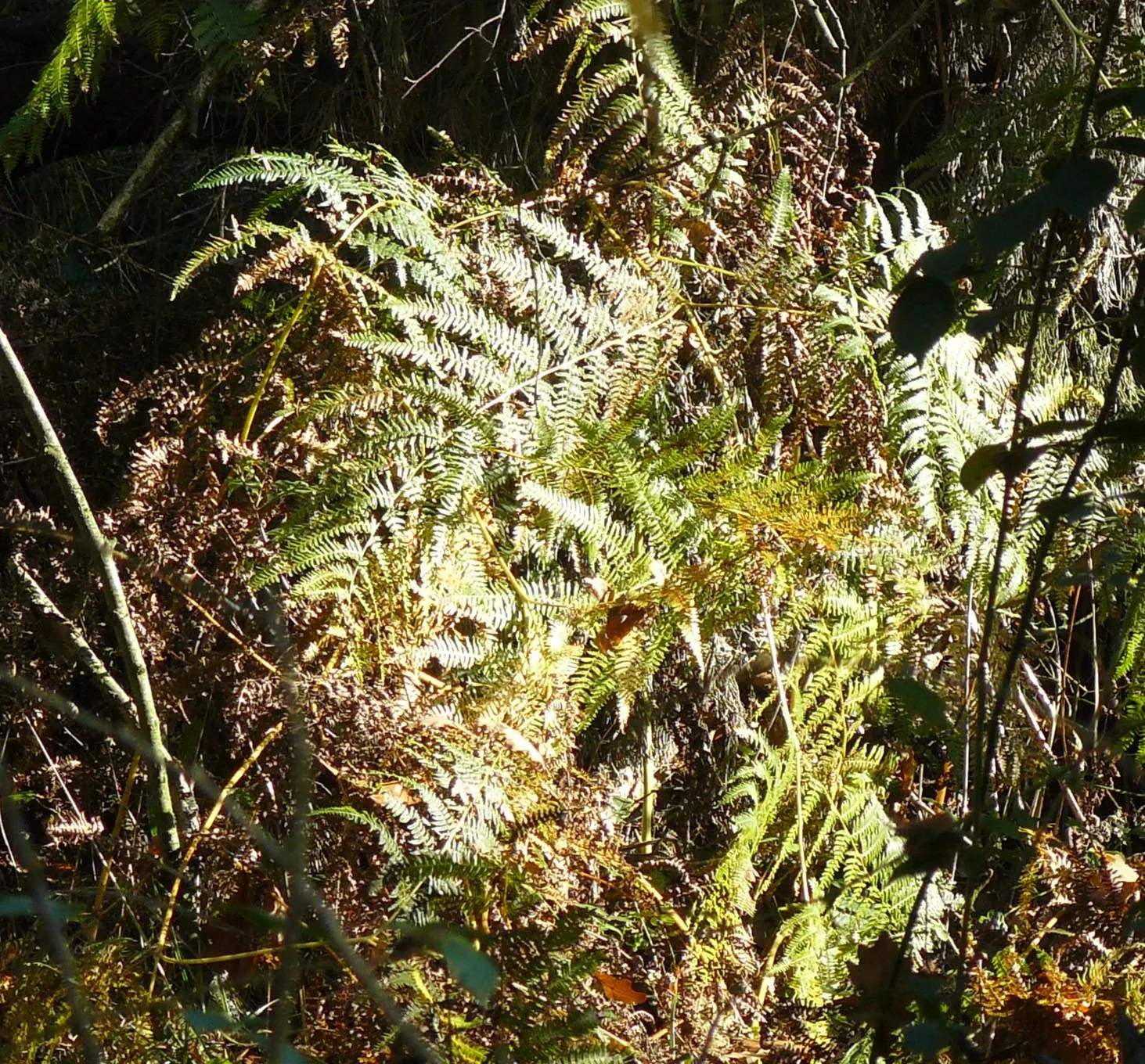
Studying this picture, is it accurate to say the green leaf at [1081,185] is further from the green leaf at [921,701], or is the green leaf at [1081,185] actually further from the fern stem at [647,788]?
the fern stem at [647,788]

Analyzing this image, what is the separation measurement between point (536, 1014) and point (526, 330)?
139 centimetres

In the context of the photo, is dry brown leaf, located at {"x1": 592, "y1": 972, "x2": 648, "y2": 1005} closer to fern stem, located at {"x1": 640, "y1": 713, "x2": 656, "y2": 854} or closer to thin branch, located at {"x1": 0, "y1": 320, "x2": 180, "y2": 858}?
fern stem, located at {"x1": 640, "y1": 713, "x2": 656, "y2": 854}

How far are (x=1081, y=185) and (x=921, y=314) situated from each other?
0.64ft

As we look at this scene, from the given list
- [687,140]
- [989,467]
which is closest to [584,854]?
[989,467]

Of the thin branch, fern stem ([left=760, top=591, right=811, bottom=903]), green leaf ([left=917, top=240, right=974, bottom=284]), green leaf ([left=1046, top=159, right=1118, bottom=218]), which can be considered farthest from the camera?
fern stem ([left=760, top=591, right=811, bottom=903])

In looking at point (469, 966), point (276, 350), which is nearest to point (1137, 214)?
point (469, 966)

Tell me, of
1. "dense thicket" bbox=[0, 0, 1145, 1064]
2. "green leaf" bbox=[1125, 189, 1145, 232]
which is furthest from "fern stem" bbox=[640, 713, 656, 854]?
"green leaf" bbox=[1125, 189, 1145, 232]

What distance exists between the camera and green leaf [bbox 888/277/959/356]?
1295 mm

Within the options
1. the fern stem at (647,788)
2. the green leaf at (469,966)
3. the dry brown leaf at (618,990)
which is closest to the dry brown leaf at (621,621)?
the fern stem at (647,788)

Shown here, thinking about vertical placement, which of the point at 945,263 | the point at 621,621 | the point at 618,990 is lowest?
the point at 618,990

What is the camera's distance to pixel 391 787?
200 centimetres

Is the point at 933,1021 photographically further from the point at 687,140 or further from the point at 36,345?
the point at 36,345

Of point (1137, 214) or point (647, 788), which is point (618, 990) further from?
point (1137, 214)

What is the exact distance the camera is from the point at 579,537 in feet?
7.97
